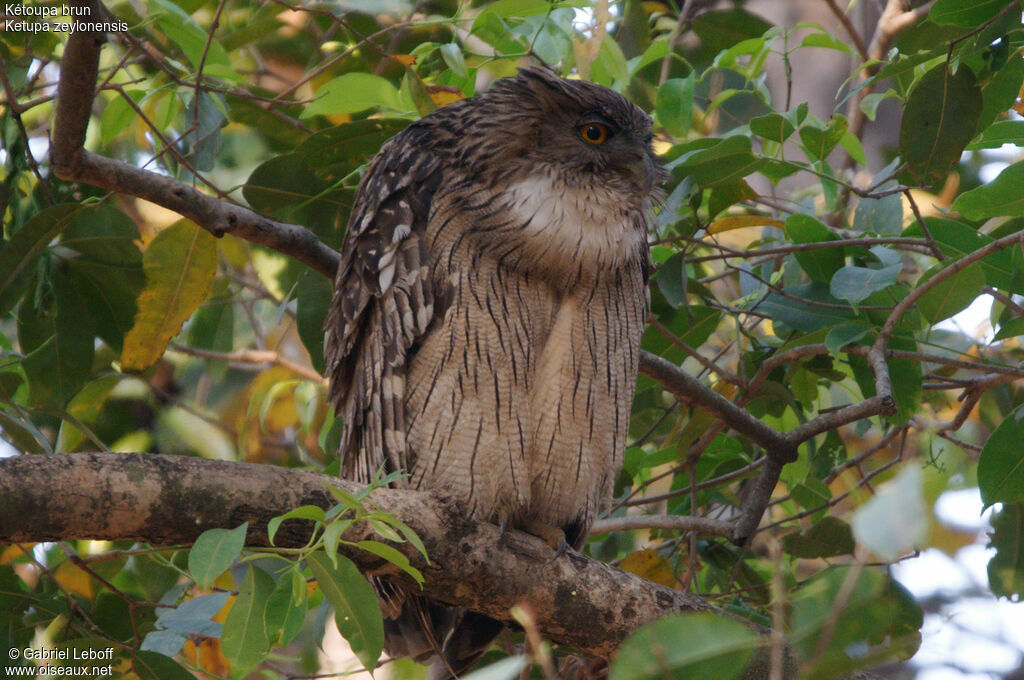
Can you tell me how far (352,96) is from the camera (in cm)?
265

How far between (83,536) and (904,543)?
1372 millimetres

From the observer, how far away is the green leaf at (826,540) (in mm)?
2887

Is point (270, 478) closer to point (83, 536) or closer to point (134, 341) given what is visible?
point (83, 536)

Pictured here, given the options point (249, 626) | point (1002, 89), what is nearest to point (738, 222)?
point (1002, 89)

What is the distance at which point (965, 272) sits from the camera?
2270 mm

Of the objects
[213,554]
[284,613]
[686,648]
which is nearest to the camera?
[686,648]

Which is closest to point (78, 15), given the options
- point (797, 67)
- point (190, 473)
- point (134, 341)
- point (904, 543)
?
point (190, 473)

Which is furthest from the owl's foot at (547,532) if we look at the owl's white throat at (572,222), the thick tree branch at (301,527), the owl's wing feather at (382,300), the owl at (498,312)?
the owl's white throat at (572,222)

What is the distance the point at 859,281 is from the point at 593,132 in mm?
785

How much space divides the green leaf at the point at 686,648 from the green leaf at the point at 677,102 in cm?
202

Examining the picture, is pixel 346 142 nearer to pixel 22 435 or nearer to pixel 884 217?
pixel 22 435

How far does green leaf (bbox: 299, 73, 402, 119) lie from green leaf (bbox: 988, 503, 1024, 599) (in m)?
2.11

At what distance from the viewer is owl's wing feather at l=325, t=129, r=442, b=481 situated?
7.88 ft

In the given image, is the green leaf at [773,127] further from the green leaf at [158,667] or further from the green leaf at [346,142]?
the green leaf at [158,667]
